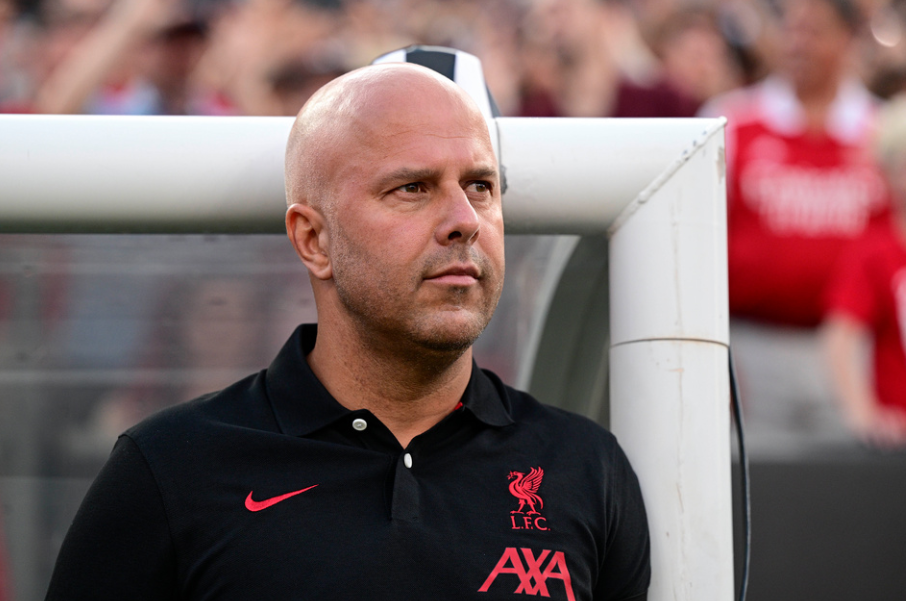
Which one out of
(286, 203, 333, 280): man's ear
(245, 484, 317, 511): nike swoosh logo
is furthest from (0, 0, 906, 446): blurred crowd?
(245, 484, 317, 511): nike swoosh logo

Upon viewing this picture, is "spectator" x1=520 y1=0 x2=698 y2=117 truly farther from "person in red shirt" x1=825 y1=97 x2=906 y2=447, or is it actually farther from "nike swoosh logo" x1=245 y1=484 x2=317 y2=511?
"nike swoosh logo" x1=245 y1=484 x2=317 y2=511

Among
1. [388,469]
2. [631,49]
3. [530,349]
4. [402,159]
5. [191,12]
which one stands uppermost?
[631,49]

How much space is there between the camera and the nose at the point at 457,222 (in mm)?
1479

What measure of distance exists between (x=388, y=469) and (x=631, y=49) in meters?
4.45

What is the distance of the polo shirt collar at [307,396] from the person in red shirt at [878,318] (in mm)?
2201

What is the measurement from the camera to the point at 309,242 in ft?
5.24

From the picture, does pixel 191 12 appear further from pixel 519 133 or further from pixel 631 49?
pixel 519 133

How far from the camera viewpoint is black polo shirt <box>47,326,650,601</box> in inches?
55.9

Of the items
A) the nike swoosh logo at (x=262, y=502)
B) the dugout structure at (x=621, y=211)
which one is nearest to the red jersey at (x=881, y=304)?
the dugout structure at (x=621, y=211)

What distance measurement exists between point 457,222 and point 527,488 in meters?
0.42

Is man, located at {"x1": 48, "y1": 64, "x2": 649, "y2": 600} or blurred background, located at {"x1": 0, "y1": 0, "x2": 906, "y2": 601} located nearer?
man, located at {"x1": 48, "y1": 64, "x2": 649, "y2": 600}

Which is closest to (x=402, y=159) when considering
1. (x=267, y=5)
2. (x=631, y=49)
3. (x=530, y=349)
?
(x=530, y=349)

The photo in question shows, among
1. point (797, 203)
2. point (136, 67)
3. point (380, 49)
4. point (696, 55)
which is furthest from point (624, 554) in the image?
point (696, 55)

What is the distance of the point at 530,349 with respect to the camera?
2.08 meters
